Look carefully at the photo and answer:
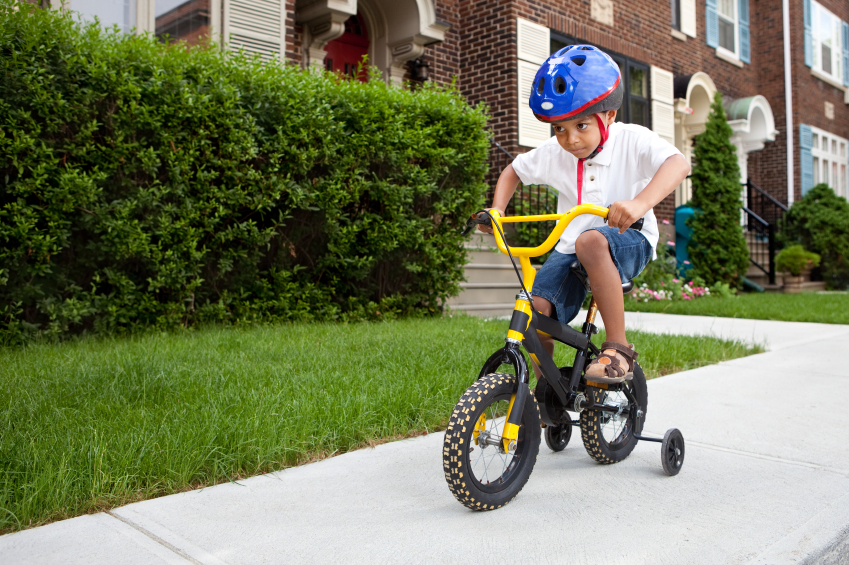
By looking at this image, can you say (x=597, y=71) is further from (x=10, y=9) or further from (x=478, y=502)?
(x=10, y=9)

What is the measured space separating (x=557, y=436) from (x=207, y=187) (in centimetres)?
362

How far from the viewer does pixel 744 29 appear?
55.5 ft

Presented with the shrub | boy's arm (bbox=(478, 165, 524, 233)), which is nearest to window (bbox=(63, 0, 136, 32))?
boy's arm (bbox=(478, 165, 524, 233))

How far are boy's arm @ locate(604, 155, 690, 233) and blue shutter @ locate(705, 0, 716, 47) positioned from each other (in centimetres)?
1434

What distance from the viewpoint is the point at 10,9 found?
480 centimetres

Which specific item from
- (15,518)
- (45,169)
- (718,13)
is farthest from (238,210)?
(718,13)

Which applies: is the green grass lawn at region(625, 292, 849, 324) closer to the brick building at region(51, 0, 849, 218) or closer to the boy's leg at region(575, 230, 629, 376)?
the brick building at region(51, 0, 849, 218)

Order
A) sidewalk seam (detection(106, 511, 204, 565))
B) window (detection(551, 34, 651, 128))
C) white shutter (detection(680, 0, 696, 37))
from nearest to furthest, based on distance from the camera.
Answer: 1. sidewalk seam (detection(106, 511, 204, 565))
2. window (detection(551, 34, 651, 128))
3. white shutter (detection(680, 0, 696, 37))

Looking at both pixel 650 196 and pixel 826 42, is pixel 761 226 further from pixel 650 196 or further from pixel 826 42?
pixel 650 196

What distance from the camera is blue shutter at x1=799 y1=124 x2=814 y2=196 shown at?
1769cm

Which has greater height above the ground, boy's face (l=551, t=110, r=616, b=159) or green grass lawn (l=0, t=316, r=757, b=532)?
boy's face (l=551, t=110, r=616, b=159)

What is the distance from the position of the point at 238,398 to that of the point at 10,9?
336 cm

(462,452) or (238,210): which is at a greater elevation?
(238,210)

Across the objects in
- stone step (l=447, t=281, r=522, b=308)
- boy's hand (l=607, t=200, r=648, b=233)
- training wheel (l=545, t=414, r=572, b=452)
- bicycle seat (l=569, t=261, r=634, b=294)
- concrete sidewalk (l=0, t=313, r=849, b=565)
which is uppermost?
boy's hand (l=607, t=200, r=648, b=233)
